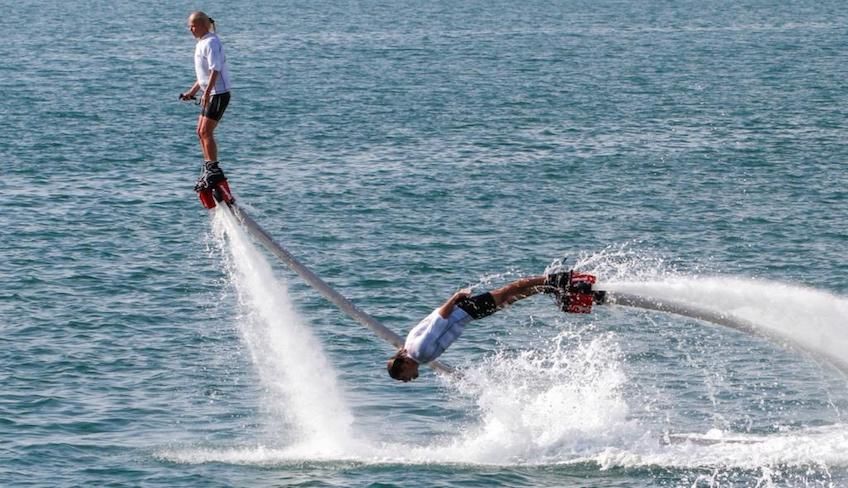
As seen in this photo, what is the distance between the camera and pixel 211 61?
26.5 meters

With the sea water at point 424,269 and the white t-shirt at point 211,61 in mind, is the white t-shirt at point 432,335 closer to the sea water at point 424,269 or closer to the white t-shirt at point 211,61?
the sea water at point 424,269

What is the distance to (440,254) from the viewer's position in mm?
50531

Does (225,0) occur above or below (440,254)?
above

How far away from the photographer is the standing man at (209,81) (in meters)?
26.4

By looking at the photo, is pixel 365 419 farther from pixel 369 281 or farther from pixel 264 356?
pixel 369 281

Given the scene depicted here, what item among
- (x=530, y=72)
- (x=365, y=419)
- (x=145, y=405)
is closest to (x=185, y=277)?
(x=145, y=405)

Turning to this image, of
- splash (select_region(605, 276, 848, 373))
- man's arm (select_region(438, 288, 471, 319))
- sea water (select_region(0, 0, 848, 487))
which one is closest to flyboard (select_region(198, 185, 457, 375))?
sea water (select_region(0, 0, 848, 487))

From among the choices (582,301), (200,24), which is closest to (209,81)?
(200,24)

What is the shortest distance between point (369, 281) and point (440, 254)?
4112 mm

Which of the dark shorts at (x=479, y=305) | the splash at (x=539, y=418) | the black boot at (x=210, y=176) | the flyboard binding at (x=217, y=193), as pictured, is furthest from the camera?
the splash at (x=539, y=418)

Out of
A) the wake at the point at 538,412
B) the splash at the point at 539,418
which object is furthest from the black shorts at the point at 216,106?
the splash at the point at 539,418

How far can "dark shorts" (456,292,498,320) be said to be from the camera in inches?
977

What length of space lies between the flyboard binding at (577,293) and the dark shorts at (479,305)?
1132mm

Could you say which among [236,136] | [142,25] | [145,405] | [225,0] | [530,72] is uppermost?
[225,0]
